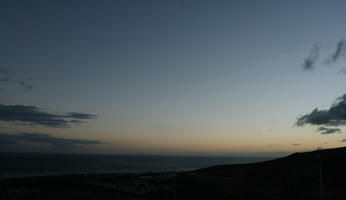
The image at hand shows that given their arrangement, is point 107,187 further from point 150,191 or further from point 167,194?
point 167,194

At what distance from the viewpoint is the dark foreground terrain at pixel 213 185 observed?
151 feet

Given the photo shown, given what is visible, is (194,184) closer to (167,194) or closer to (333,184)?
(167,194)

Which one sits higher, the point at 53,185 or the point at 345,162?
the point at 345,162

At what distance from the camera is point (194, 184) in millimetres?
58844

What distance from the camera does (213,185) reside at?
57.5m

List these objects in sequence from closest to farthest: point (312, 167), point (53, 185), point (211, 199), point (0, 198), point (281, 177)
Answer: point (0, 198) < point (211, 199) < point (53, 185) < point (281, 177) < point (312, 167)

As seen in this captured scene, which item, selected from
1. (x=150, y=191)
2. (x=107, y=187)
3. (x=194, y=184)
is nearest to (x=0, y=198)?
(x=107, y=187)

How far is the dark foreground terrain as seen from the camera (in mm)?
45906

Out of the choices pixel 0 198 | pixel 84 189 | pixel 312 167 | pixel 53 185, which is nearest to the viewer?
pixel 0 198

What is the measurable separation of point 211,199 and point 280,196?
431 inches

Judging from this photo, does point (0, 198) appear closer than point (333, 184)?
Yes

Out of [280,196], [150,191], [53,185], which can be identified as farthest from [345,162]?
[53,185]

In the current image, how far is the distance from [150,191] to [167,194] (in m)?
3.47

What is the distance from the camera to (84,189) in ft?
173
